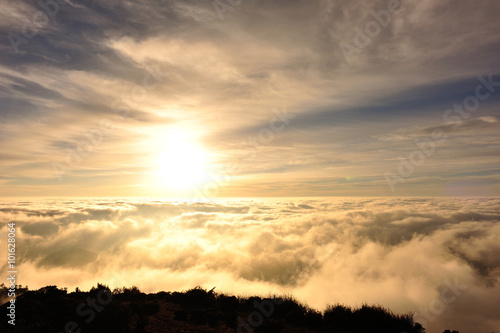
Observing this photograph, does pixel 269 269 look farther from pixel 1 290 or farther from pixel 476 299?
pixel 1 290

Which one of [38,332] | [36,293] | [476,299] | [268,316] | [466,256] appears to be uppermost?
[36,293]

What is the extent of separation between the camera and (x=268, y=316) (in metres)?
11.5

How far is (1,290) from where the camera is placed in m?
13.1

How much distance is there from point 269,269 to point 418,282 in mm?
99671

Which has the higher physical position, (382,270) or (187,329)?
(187,329)

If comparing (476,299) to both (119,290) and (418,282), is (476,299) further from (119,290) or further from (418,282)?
(119,290)

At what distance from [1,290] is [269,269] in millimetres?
191742

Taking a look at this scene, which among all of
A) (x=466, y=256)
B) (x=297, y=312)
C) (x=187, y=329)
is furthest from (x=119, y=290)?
(x=466, y=256)

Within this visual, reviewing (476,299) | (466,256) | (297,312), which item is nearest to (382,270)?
(476,299)

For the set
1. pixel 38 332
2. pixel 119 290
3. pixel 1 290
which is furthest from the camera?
pixel 119 290

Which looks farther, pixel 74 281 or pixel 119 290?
pixel 74 281

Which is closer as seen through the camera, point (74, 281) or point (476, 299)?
point (476, 299)

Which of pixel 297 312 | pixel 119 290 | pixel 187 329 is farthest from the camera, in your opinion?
pixel 119 290

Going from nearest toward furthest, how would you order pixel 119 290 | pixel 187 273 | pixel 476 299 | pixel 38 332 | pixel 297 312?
1. pixel 38 332
2. pixel 297 312
3. pixel 119 290
4. pixel 476 299
5. pixel 187 273
